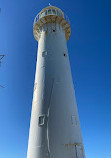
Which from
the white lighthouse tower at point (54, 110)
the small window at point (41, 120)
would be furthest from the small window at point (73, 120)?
the small window at point (41, 120)

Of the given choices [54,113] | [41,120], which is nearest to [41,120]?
[41,120]

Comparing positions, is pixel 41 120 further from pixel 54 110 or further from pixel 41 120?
pixel 54 110

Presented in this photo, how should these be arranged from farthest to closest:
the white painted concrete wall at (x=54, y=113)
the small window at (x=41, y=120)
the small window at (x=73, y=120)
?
the small window at (x=73, y=120)
the small window at (x=41, y=120)
the white painted concrete wall at (x=54, y=113)

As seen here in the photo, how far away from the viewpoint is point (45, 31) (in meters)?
13.0

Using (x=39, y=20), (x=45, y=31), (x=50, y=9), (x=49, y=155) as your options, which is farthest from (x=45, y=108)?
(x=50, y=9)

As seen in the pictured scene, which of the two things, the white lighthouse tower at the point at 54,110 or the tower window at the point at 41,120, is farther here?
the tower window at the point at 41,120

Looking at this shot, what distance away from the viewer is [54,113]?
307 inches

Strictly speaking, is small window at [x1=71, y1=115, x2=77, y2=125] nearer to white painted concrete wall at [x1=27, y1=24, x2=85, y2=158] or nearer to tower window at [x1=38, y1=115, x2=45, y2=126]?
white painted concrete wall at [x1=27, y1=24, x2=85, y2=158]

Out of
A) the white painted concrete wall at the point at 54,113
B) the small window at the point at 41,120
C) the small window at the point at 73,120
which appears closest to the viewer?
the white painted concrete wall at the point at 54,113

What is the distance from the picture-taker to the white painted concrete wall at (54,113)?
22.5 ft

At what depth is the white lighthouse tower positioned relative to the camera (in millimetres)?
6891

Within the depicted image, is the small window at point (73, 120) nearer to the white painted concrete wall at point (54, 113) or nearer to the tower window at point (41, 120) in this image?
the white painted concrete wall at point (54, 113)

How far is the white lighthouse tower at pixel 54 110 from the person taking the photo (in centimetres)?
689

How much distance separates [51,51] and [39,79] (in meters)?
3.01
